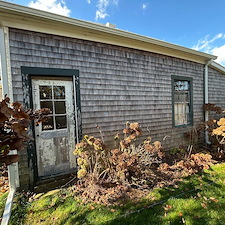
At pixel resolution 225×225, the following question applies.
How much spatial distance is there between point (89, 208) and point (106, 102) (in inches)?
88.1

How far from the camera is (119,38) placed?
12.0ft

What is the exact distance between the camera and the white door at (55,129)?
3.01m

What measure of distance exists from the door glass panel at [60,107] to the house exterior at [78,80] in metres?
0.02

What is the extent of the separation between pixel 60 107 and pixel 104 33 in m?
2.01

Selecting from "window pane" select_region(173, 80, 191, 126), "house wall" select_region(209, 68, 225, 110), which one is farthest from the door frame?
"house wall" select_region(209, 68, 225, 110)

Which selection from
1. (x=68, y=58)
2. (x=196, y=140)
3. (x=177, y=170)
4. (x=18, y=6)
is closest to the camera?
(x=18, y=6)

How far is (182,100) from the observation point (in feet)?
16.8

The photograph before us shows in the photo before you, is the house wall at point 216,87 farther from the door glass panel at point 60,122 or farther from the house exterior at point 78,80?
the door glass panel at point 60,122

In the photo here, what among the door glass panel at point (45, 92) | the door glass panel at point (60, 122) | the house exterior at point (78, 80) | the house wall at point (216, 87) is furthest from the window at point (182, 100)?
the door glass panel at point (45, 92)

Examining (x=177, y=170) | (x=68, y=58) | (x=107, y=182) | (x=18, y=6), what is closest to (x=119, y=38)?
(x=68, y=58)

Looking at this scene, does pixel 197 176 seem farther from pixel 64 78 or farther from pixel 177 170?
pixel 64 78

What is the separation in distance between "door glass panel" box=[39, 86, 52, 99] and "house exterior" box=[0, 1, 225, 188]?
0.02 meters

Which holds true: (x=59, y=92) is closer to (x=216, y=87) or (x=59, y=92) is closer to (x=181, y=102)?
(x=181, y=102)

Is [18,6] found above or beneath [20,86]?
above
